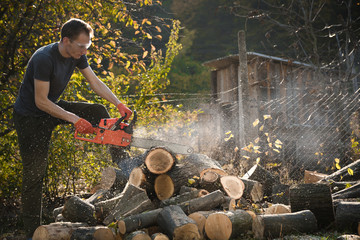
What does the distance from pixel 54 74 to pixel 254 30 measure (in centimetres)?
1724

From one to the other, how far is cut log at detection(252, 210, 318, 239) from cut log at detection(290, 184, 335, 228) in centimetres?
14

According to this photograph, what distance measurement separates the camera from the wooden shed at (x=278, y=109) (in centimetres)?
652

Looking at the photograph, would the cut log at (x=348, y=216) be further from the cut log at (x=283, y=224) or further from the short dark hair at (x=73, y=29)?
the short dark hair at (x=73, y=29)

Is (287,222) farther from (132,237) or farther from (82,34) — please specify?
(82,34)

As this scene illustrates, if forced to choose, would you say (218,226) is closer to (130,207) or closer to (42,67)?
(130,207)

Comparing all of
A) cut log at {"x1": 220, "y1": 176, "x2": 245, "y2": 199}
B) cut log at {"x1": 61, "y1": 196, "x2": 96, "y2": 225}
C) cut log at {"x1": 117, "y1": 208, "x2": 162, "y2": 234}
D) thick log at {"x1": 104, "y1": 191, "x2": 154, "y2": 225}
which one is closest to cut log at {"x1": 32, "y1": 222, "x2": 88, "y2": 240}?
cut log at {"x1": 61, "y1": 196, "x2": 96, "y2": 225}

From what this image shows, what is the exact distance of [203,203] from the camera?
321cm

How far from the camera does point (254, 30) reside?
61.0 ft

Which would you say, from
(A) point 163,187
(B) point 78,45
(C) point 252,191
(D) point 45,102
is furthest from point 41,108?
(C) point 252,191

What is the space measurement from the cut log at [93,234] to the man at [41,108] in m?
0.49

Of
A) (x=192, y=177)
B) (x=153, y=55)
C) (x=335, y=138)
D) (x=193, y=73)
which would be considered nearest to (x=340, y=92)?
(x=335, y=138)

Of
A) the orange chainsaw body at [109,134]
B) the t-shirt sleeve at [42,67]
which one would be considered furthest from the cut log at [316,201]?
the t-shirt sleeve at [42,67]

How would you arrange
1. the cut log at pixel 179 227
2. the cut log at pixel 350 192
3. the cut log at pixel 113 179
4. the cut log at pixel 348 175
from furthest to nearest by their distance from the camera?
the cut log at pixel 113 179 → the cut log at pixel 348 175 → the cut log at pixel 350 192 → the cut log at pixel 179 227

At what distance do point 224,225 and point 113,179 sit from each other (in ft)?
6.56
